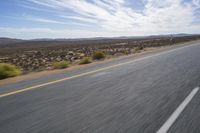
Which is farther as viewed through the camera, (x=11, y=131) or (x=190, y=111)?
(x=190, y=111)

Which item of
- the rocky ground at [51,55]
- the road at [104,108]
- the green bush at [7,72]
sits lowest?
the rocky ground at [51,55]

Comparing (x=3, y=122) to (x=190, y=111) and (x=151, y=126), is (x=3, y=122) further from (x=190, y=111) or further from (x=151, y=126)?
(x=190, y=111)

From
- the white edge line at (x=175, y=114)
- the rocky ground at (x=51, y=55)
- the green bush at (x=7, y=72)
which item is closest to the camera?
the white edge line at (x=175, y=114)

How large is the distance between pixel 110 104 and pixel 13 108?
214 cm

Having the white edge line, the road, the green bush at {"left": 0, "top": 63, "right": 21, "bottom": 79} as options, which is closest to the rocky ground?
the green bush at {"left": 0, "top": 63, "right": 21, "bottom": 79}

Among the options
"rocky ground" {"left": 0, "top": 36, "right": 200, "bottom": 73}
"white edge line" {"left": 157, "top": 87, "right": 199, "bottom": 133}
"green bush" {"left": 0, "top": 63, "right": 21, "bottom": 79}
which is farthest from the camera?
"rocky ground" {"left": 0, "top": 36, "right": 200, "bottom": 73}

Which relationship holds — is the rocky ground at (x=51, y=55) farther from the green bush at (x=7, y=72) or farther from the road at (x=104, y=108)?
the road at (x=104, y=108)

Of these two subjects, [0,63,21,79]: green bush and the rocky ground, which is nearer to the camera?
[0,63,21,79]: green bush

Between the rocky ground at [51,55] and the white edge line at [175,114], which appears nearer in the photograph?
the white edge line at [175,114]

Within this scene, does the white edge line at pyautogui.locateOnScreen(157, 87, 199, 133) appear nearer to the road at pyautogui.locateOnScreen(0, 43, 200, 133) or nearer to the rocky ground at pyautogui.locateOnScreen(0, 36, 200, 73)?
the road at pyautogui.locateOnScreen(0, 43, 200, 133)

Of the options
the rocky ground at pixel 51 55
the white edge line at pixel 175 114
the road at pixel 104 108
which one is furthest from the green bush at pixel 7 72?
the white edge line at pixel 175 114

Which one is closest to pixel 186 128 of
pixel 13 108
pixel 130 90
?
pixel 130 90

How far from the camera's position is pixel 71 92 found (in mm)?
5742

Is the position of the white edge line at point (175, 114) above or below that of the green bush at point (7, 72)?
above
